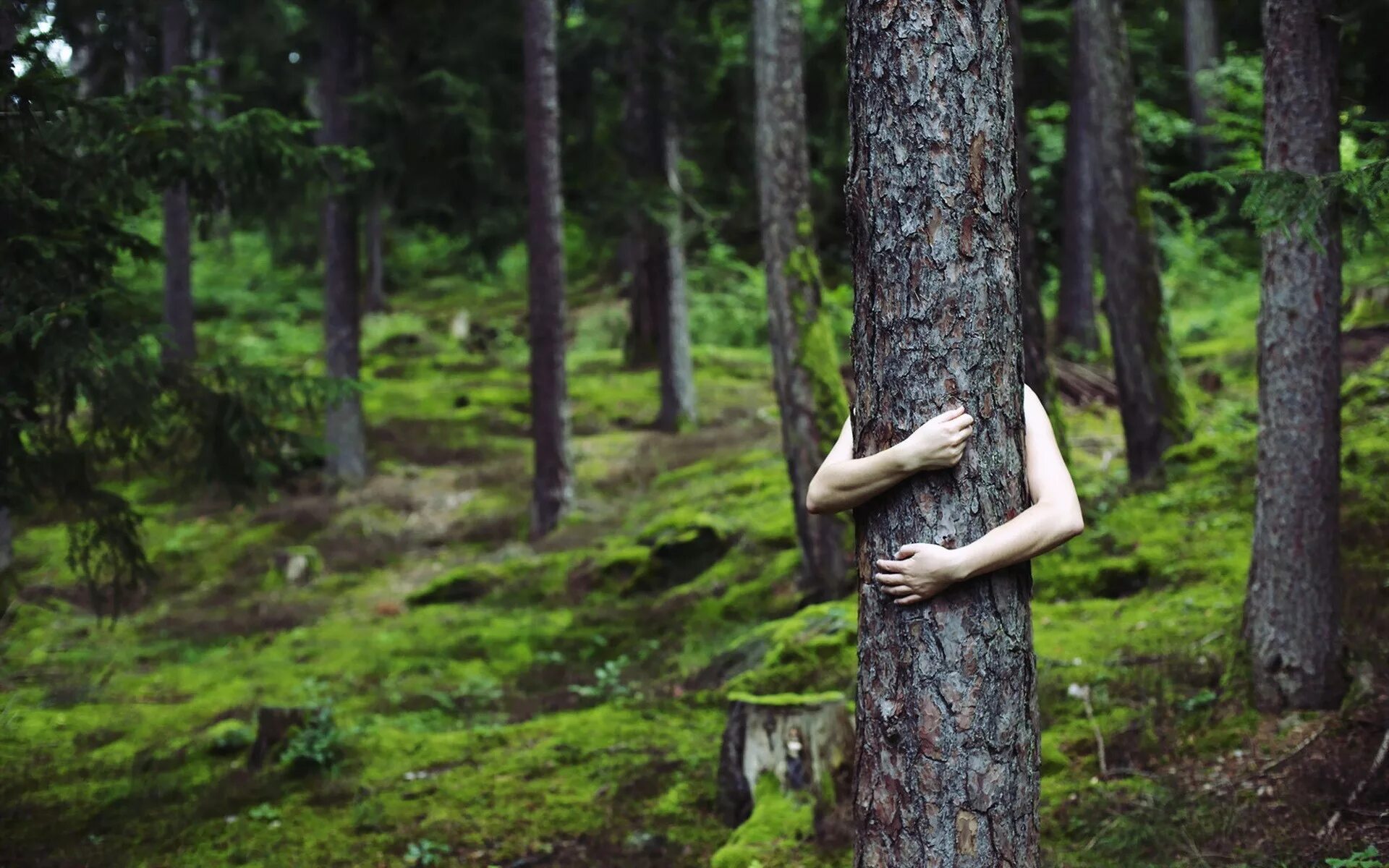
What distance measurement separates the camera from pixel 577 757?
24.1 feet

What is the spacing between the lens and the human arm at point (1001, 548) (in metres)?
3.23

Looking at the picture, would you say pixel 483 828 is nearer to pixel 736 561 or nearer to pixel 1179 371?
pixel 736 561

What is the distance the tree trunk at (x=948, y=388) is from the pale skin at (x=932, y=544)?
60mm

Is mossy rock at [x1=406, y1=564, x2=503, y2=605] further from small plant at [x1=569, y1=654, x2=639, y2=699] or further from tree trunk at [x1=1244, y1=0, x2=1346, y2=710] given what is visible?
tree trunk at [x1=1244, y1=0, x2=1346, y2=710]

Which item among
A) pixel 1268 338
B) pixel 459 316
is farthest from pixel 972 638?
pixel 459 316

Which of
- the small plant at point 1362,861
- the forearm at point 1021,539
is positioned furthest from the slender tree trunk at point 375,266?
the small plant at point 1362,861

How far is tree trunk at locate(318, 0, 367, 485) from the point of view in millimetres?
17203

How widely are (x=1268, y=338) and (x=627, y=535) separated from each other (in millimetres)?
8535

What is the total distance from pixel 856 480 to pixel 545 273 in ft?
39.4

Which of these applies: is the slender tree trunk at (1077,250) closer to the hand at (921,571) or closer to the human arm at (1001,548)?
the human arm at (1001,548)

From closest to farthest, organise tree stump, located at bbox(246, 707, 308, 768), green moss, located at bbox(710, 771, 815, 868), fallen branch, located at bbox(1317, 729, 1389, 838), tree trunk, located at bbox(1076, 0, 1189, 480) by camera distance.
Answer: fallen branch, located at bbox(1317, 729, 1389, 838), green moss, located at bbox(710, 771, 815, 868), tree stump, located at bbox(246, 707, 308, 768), tree trunk, located at bbox(1076, 0, 1189, 480)

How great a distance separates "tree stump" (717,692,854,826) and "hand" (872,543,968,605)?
9.50 ft

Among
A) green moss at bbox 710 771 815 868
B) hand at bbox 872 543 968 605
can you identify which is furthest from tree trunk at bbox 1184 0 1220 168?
hand at bbox 872 543 968 605

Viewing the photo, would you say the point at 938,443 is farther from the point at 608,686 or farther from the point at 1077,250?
the point at 1077,250
